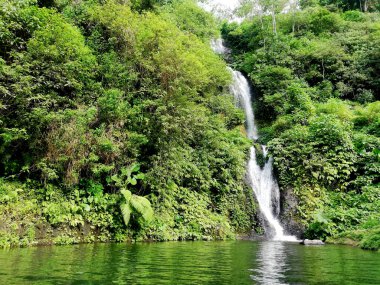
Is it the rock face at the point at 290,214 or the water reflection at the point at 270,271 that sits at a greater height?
the rock face at the point at 290,214

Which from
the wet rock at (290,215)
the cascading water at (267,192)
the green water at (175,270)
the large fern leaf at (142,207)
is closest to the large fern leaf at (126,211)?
the large fern leaf at (142,207)

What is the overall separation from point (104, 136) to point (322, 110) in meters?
16.1

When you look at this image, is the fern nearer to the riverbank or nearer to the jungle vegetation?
the jungle vegetation

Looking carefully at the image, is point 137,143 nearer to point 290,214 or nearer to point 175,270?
point 175,270

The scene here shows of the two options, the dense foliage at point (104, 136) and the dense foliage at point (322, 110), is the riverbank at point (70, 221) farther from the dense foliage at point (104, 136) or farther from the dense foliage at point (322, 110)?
the dense foliage at point (322, 110)

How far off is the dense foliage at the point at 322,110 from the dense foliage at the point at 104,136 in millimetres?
3694

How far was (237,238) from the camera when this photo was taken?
1662cm

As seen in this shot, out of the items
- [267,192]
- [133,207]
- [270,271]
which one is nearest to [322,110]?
[267,192]

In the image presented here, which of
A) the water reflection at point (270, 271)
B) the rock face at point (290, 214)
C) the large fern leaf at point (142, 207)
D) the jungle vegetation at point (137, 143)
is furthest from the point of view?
the rock face at point (290, 214)

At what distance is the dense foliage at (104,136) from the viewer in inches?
471

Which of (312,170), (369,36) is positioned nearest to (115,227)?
(312,170)

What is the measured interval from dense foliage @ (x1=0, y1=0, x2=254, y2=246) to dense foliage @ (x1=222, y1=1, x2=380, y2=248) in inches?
145

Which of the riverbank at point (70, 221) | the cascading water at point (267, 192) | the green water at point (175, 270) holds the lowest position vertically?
the green water at point (175, 270)

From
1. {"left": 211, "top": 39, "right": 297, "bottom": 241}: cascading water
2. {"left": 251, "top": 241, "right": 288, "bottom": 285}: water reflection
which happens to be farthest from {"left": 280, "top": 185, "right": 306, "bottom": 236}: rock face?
Result: {"left": 251, "top": 241, "right": 288, "bottom": 285}: water reflection
